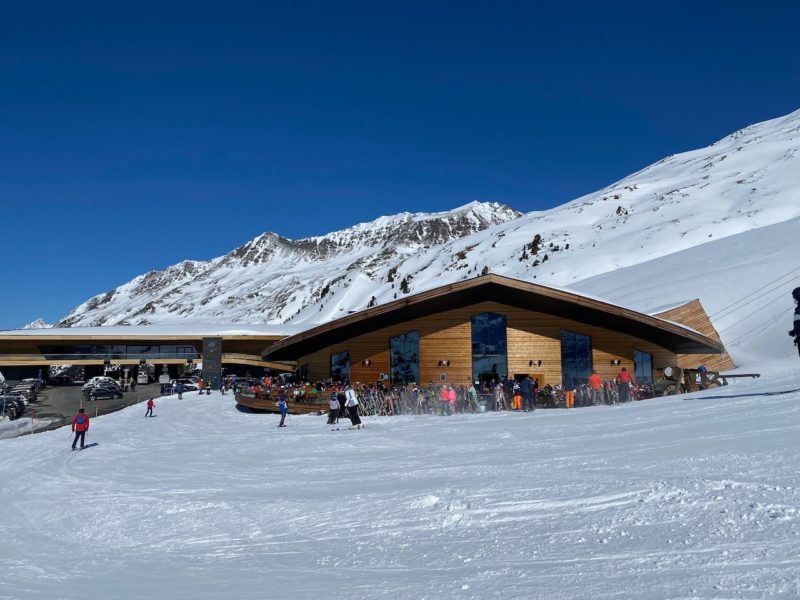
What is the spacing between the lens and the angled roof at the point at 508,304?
1021 inches

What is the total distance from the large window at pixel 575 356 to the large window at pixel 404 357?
6529 millimetres

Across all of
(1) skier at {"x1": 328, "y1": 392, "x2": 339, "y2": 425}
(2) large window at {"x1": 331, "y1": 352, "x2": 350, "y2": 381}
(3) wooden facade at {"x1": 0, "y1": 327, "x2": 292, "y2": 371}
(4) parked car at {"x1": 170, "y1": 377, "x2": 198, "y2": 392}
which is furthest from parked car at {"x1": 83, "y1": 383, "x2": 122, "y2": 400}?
Result: (1) skier at {"x1": 328, "y1": 392, "x2": 339, "y2": 425}

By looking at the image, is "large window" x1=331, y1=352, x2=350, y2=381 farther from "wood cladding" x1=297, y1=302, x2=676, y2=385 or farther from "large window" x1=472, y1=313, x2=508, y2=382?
"large window" x1=472, y1=313, x2=508, y2=382

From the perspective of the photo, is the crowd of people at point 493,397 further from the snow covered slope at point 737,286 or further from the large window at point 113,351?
the large window at point 113,351

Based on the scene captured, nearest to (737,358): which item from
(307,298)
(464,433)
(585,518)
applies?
(464,433)

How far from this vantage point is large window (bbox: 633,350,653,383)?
28141 mm

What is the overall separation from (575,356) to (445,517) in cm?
2145

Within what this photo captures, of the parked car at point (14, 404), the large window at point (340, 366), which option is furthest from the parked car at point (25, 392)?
the large window at point (340, 366)

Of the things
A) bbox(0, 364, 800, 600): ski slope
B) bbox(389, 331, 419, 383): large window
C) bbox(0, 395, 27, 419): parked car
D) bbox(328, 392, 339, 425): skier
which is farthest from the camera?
bbox(0, 395, 27, 419): parked car

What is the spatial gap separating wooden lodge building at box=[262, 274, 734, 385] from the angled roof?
0.16 feet

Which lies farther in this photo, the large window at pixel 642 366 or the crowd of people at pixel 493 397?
the large window at pixel 642 366

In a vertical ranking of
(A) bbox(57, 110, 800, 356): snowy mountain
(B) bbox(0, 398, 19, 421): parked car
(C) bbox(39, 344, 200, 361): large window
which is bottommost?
(B) bbox(0, 398, 19, 421): parked car

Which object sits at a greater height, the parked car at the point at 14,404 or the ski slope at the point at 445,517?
the parked car at the point at 14,404

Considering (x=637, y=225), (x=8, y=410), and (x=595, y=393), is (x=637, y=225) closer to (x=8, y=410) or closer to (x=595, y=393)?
(x=595, y=393)
